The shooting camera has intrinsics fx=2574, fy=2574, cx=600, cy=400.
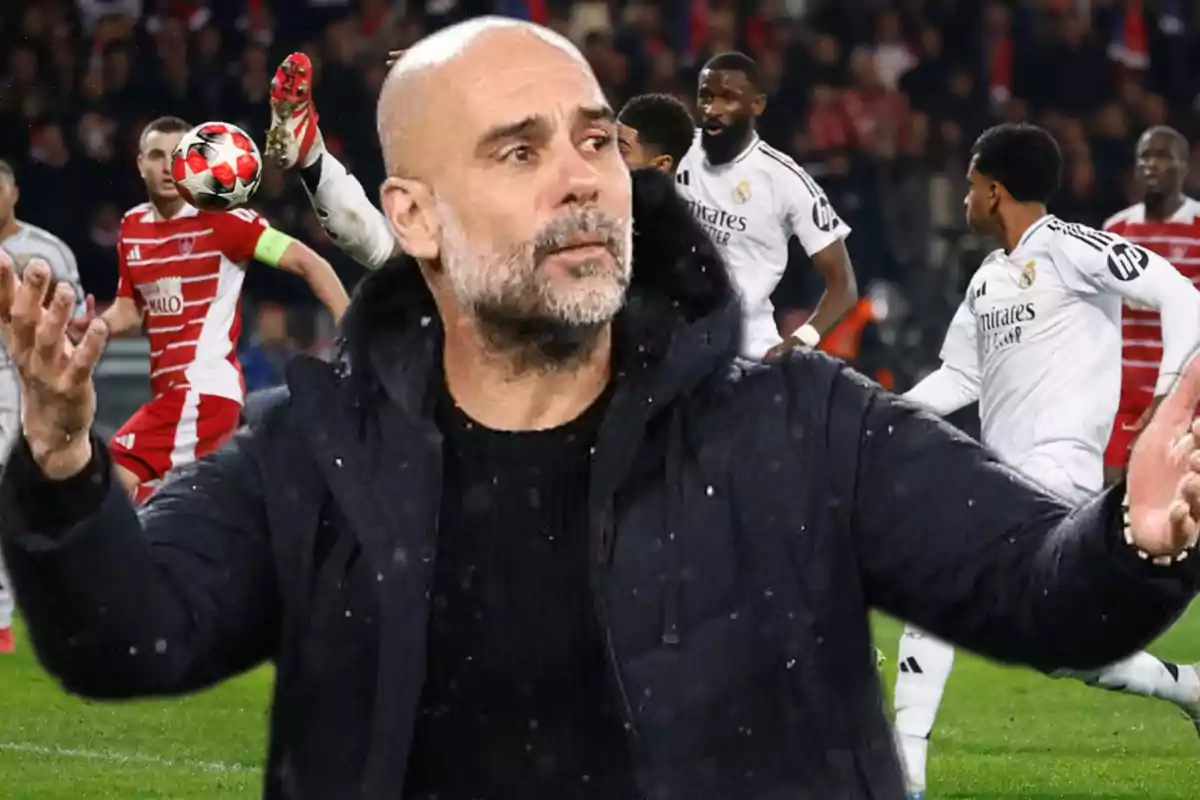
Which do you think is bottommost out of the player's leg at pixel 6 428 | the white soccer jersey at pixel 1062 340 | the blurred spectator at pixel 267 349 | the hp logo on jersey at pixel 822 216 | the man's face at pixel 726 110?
the blurred spectator at pixel 267 349

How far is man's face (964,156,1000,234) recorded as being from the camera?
859 centimetres

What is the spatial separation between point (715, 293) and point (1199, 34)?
17723mm

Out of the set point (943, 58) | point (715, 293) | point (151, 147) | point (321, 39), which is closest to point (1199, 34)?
point (943, 58)

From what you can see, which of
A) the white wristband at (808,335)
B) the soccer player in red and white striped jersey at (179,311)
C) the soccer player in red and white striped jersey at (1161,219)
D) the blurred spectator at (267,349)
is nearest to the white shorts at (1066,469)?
the white wristband at (808,335)

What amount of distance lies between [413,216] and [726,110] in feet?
24.7

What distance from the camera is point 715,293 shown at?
3.29 meters

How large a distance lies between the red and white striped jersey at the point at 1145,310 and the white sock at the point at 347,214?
5525 millimetres

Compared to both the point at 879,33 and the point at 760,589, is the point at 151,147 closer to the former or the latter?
the point at 760,589

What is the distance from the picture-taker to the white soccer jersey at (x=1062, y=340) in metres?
8.16

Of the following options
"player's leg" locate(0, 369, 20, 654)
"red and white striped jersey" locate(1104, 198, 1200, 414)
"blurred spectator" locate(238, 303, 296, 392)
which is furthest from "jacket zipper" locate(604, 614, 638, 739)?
"blurred spectator" locate(238, 303, 296, 392)

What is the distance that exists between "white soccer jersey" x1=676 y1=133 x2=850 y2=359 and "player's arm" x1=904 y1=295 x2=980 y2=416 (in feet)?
7.46

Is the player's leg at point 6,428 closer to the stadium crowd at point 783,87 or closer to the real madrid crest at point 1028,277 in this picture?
the real madrid crest at point 1028,277

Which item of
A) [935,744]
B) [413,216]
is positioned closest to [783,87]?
[935,744]

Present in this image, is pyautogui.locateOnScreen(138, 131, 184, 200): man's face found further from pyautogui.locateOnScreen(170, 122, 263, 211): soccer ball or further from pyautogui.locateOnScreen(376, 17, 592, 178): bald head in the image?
pyautogui.locateOnScreen(376, 17, 592, 178): bald head
